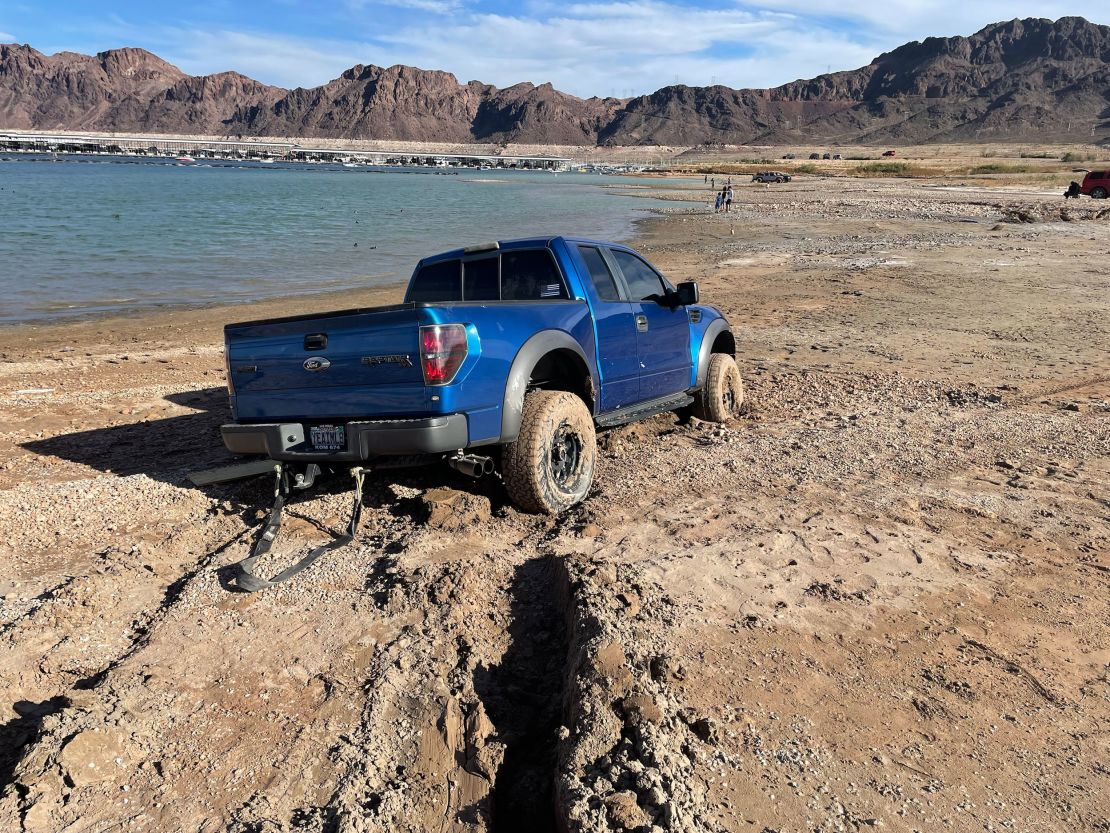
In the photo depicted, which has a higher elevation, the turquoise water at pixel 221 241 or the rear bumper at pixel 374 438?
the rear bumper at pixel 374 438

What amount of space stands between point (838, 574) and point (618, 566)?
4.02 feet

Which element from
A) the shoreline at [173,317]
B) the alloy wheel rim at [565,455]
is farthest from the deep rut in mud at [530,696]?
the shoreline at [173,317]

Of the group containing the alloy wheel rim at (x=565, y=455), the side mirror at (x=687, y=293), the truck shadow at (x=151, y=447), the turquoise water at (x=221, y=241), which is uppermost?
the side mirror at (x=687, y=293)

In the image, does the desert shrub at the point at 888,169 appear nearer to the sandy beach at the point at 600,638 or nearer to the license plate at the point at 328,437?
the sandy beach at the point at 600,638

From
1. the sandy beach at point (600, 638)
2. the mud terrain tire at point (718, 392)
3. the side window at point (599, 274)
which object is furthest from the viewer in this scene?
the mud terrain tire at point (718, 392)

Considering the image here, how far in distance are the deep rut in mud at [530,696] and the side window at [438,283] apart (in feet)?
8.69

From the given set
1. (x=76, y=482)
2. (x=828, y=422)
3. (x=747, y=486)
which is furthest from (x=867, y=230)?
(x=76, y=482)

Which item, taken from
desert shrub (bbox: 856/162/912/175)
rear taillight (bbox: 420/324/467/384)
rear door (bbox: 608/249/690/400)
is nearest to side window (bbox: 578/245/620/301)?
rear door (bbox: 608/249/690/400)

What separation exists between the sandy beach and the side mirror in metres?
1.23

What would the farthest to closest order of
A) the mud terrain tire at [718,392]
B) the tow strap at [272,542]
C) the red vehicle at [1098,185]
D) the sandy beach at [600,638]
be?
the red vehicle at [1098,185], the mud terrain tire at [718,392], the tow strap at [272,542], the sandy beach at [600,638]

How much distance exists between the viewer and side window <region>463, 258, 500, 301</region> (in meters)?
6.17

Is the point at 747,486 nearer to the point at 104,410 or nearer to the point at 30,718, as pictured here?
the point at 30,718

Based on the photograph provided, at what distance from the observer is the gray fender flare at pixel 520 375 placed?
4832mm

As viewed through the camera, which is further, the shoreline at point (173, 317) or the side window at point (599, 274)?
the shoreline at point (173, 317)
